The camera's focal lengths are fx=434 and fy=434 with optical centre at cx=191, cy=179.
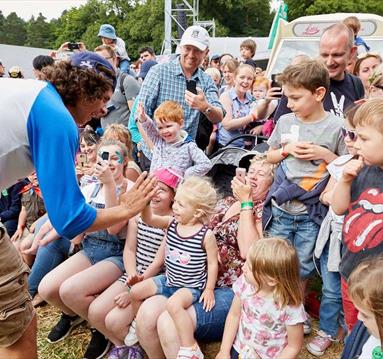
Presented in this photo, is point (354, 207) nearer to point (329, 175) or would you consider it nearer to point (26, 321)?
point (329, 175)

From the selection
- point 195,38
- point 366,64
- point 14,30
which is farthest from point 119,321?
point 14,30

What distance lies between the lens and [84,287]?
2.71 m

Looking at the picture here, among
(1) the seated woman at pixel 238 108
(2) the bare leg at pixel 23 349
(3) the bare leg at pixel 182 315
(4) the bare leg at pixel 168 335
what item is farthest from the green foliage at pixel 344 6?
(2) the bare leg at pixel 23 349

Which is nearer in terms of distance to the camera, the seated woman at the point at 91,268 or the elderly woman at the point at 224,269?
the elderly woman at the point at 224,269

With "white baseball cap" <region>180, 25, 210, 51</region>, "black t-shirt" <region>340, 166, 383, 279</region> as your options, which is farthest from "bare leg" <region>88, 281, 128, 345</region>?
"white baseball cap" <region>180, 25, 210, 51</region>

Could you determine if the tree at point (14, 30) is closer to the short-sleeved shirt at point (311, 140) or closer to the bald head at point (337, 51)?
the bald head at point (337, 51)

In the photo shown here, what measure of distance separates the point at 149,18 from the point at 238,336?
45.1 m

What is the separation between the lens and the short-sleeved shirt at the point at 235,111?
4.38 meters

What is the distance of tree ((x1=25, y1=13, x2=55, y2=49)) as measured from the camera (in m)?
69.8

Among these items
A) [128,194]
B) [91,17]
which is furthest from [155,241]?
[91,17]

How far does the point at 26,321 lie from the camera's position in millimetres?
2043

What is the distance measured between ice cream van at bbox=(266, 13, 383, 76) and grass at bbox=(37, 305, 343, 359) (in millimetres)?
4974

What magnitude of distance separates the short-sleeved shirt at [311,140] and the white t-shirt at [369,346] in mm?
1022

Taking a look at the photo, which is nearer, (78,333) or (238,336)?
(238,336)
